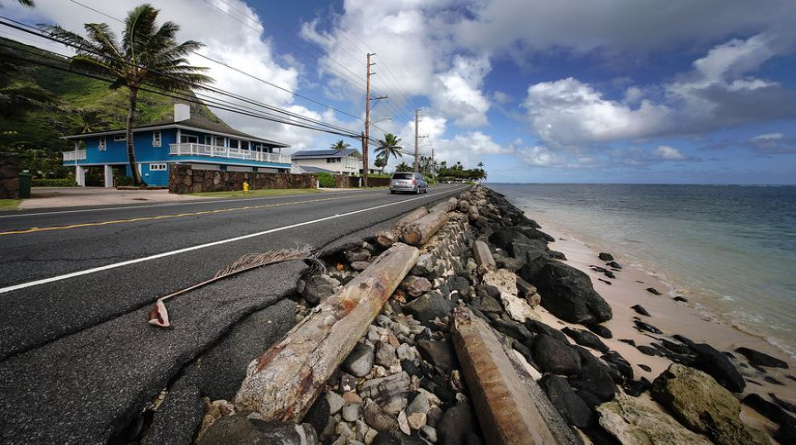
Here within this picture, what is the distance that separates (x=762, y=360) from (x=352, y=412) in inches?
249

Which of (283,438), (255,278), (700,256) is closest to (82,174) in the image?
(255,278)

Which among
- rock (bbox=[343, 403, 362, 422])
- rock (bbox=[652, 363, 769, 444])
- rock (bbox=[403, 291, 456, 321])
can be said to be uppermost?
rock (bbox=[403, 291, 456, 321])

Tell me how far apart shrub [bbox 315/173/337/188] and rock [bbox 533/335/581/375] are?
32.5 metres

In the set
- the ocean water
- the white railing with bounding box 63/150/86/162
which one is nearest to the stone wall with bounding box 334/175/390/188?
the ocean water

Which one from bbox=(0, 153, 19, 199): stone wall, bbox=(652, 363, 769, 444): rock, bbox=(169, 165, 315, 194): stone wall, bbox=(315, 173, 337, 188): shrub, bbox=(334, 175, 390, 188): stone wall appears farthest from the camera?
bbox=(334, 175, 390, 188): stone wall

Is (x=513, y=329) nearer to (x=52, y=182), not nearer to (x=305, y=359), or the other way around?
(x=305, y=359)

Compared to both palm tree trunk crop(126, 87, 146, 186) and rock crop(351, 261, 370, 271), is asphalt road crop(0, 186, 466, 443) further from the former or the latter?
palm tree trunk crop(126, 87, 146, 186)

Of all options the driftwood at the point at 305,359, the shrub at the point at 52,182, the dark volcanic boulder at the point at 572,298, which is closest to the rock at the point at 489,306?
the dark volcanic boulder at the point at 572,298

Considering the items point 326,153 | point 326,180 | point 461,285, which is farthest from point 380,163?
point 461,285

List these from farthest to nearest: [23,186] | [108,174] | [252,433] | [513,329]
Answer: [108,174] < [23,186] < [513,329] < [252,433]

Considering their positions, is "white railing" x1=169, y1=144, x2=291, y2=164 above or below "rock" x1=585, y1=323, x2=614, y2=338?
above

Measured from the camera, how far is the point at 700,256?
38.1 feet

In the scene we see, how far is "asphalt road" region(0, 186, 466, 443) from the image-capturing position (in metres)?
1.70

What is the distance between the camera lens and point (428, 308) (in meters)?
3.82
